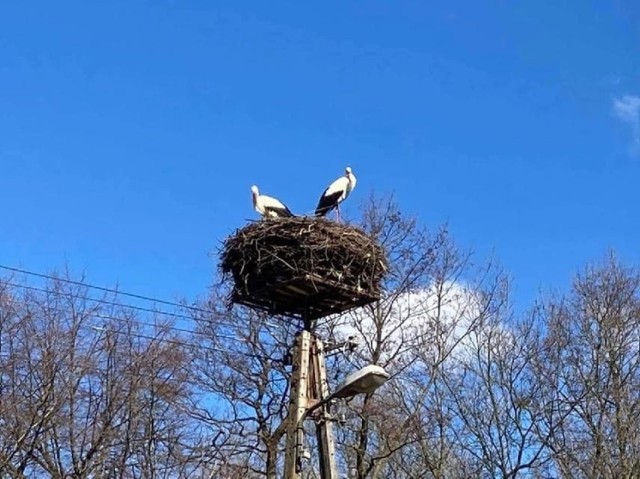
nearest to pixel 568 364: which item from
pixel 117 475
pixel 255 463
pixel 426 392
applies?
pixel 426 392

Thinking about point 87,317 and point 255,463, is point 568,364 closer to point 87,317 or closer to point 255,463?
point 255,463

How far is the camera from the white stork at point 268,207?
26.6ft

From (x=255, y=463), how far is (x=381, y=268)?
7426 mm

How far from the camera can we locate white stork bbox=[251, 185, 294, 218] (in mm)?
8117

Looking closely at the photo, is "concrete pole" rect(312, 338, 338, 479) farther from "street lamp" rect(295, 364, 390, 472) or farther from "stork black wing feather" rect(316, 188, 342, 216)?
"stork black wing feather" rect(316, 188, 342, 216)

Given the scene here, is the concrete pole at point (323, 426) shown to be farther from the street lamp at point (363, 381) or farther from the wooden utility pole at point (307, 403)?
the street lamp at point (363, 381)

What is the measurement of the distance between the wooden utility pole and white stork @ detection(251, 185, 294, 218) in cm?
168

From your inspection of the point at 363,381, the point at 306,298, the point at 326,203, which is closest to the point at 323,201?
the point at 326,203

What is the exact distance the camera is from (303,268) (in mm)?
6707

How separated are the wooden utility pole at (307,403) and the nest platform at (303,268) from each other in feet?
1.30

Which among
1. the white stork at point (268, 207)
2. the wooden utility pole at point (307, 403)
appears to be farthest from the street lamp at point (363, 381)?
the white stork at point (268, 207)

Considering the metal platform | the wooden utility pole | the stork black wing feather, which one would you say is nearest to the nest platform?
the metal platform

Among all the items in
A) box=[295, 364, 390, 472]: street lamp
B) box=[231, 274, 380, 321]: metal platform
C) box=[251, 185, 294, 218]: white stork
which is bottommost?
box=[295, 364, 390, 472]: street lamp

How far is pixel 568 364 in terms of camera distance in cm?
1506
